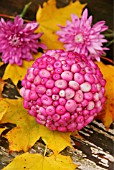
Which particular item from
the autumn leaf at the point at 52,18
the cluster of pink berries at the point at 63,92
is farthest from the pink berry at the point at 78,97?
the autumn leaf at the point at 52,18

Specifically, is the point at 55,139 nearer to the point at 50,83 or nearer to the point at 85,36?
the point at 50,83

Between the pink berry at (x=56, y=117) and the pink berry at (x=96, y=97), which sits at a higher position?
the pink berry at (x=96, y=97)

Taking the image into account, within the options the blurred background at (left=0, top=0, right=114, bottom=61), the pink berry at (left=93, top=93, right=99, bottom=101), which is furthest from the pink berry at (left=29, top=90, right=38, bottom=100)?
the blurred background at (left=0, top=0, right=114, bottom=61)


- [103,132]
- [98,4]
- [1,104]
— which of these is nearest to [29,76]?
[1,104]

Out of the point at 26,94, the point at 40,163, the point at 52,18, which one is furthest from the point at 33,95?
the point at 52,18

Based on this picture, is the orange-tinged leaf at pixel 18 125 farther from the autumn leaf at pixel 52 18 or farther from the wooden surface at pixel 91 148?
the autumn leaf at pixel 52 18
